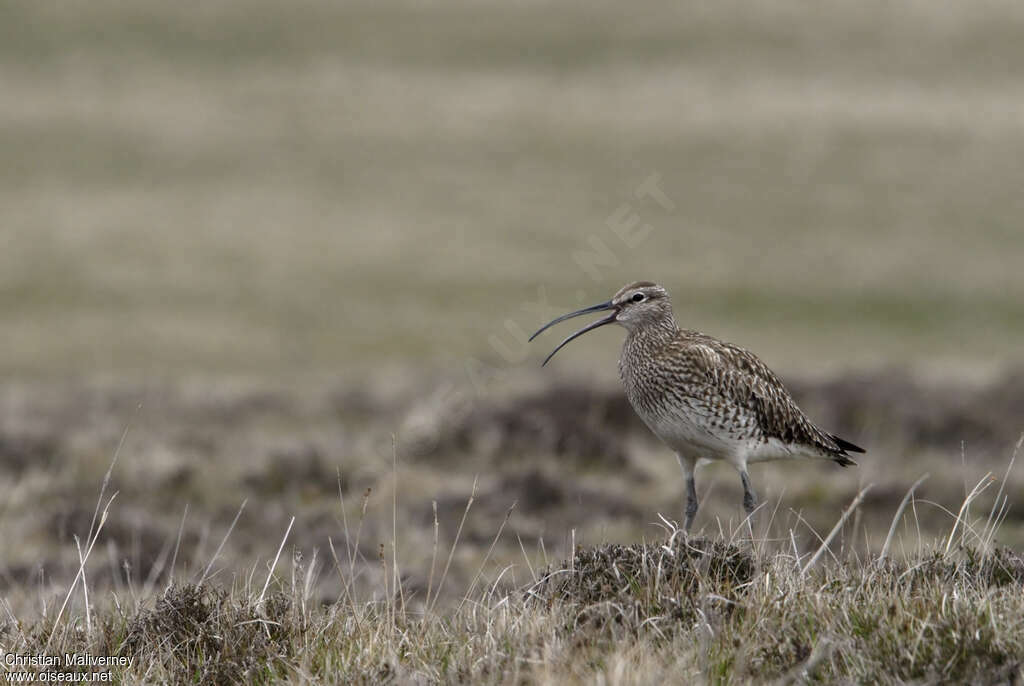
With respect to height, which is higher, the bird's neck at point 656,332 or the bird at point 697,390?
the bird's neck at point 656,332

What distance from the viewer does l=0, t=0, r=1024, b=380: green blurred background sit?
94.5 ft

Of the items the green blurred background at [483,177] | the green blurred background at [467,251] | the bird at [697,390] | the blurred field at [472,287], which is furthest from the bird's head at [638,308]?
the green blurred background at [483,177]

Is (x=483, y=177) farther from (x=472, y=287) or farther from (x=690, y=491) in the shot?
(x=690, y=491)

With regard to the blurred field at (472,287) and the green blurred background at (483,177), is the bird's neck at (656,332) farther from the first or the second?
the green blurred background at (483,177)

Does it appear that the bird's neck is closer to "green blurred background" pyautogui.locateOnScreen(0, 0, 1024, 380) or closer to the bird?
the bird

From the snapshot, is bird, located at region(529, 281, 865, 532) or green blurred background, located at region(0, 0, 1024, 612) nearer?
bird, located at region(529, 281, 865, 532)

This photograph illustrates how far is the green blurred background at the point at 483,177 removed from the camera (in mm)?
28797

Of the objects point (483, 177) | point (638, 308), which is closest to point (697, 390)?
point (638, 308)

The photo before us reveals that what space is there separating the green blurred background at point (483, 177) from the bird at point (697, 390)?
609 inches

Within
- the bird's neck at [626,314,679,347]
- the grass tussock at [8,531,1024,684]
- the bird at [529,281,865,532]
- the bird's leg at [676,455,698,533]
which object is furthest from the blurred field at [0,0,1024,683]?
the bird's neck at [626,314,679,347]

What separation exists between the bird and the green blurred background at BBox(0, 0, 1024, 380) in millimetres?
15457

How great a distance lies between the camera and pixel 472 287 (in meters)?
31.0

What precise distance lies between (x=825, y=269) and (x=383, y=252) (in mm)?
11457

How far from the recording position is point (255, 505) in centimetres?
1079
